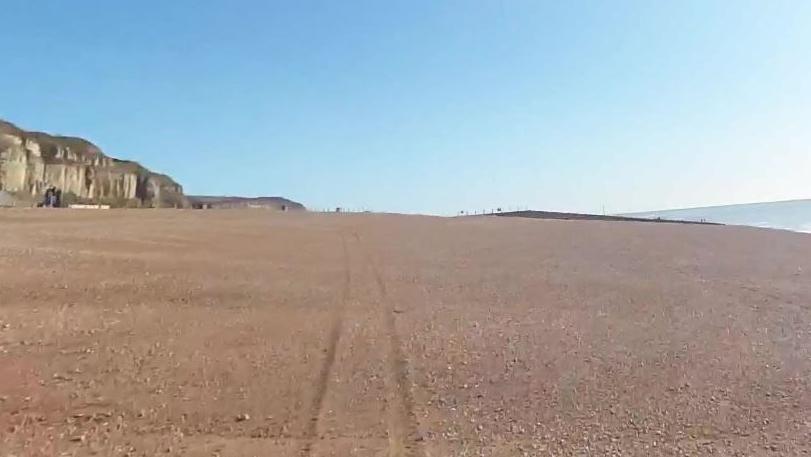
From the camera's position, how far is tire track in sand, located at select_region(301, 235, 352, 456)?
4824mm

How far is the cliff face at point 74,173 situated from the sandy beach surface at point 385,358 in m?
51.0

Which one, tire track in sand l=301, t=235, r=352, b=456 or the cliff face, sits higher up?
the cliff face

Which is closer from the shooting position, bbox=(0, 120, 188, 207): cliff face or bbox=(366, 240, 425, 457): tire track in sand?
bbox=(366, 240, 425, 457): tire track in sand

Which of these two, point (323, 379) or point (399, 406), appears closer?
point (399, 406)

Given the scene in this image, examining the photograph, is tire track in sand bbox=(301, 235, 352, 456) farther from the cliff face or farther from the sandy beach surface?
→ the cliff face

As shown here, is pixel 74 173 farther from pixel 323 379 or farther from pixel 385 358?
pixel 323 379

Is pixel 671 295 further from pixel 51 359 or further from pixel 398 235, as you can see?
pixel 398 235

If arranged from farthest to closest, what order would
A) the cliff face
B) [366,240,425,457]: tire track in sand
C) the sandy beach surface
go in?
the cliff face → the sandy beach surface → [366,240,425,457]: tire track in sand

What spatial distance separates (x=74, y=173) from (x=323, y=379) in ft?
226

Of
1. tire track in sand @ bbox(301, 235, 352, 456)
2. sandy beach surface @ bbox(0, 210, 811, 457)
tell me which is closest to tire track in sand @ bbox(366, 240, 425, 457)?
sandy beach surface @ bbox(0, 210, 811, 457)

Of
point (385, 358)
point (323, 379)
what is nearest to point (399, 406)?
point (323, 379)

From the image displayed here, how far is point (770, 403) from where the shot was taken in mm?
5863

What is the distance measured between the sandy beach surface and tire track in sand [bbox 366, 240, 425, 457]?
0.08ft

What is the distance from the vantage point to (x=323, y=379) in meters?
6.11
